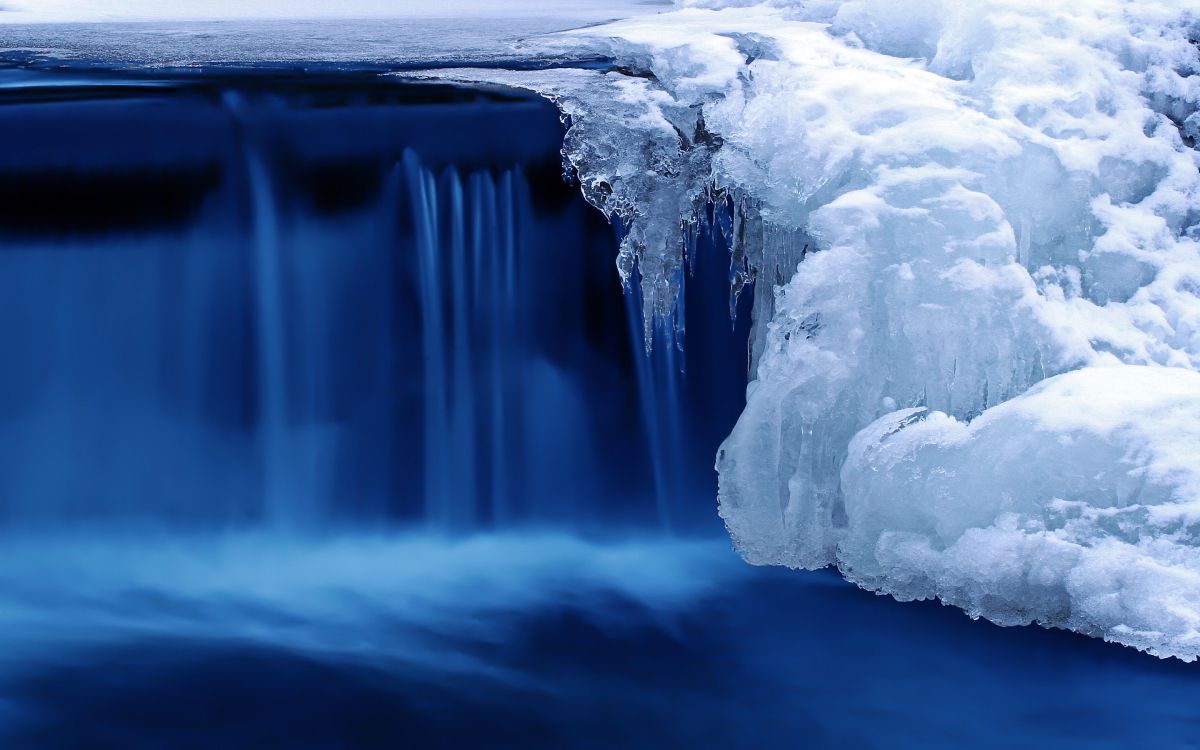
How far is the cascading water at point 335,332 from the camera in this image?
3.60 metres

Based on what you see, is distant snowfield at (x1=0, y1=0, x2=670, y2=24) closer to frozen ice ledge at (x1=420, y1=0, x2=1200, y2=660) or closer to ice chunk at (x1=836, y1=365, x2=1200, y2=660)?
frozen ice ledge at (x1=420, y1=0, x2=1200, y2=660)

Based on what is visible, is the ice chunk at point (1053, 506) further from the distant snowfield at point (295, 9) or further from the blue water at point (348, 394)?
the distant snowfield at point (295, 9)

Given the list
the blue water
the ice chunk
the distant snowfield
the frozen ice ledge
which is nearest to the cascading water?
the blue water

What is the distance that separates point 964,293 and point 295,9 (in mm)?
4780

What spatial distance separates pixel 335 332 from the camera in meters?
3.71

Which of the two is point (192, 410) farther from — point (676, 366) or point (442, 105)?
point (676, 366)

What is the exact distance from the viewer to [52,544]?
3.62m

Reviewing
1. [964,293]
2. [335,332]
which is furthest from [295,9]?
[964,293]

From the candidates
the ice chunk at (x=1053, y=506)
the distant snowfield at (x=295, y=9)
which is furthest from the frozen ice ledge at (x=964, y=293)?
the distant snowfield at (x=295, y=9)

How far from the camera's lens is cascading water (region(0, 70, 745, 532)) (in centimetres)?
360

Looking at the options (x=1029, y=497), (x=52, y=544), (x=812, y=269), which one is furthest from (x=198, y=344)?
(x=1029, y=497)

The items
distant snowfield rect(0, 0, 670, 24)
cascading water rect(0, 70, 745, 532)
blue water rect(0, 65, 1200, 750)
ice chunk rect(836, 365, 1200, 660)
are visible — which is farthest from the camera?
distant snowfield rect(0, 0, 670, 24)

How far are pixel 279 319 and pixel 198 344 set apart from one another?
9.3 inches

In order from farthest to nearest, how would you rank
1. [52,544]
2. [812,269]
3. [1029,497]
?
[52,544] → [812,269] → [1029,497]
